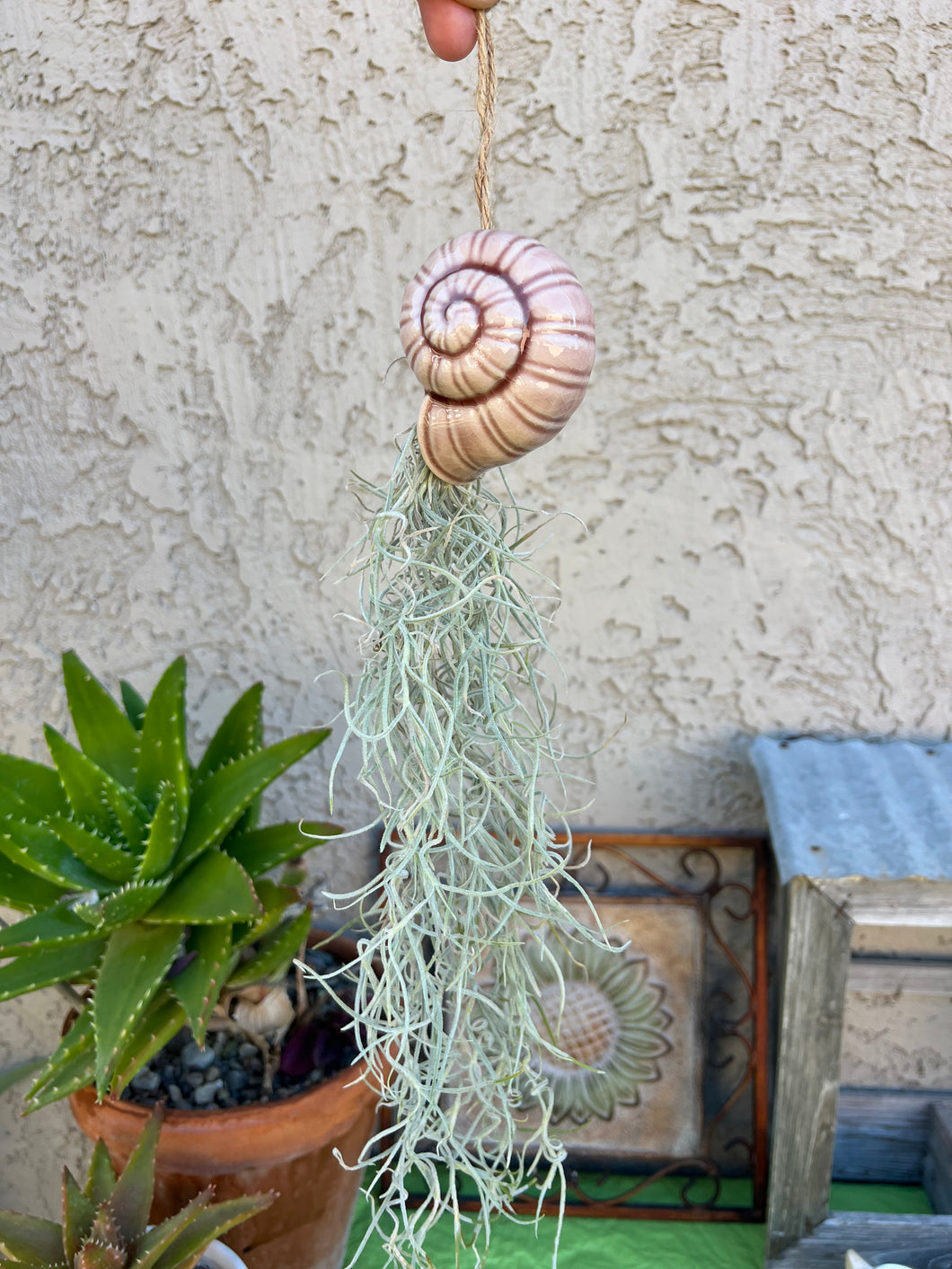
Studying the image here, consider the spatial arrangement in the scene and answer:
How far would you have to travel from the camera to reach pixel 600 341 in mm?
1197

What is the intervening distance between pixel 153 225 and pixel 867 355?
974 millimetres

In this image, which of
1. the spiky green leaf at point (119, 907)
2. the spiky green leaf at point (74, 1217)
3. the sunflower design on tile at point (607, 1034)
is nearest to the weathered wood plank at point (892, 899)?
the sunflower design on tile at point (607, 1034)

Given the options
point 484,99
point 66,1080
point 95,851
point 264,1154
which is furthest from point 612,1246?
point 484,99

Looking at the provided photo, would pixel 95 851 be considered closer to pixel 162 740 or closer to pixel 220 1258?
pixel 162 740

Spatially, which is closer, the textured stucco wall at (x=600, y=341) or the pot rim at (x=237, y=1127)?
the pot rim at (x=237, y=1127)

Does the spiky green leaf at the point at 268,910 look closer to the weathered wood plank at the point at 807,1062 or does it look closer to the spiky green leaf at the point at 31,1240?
the spiky green leaf at the point at 31,1240

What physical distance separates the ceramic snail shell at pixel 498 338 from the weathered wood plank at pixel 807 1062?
2.17 feet

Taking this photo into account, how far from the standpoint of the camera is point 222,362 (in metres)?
1.25

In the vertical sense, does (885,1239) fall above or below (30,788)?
below

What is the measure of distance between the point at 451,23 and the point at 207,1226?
1.05 m

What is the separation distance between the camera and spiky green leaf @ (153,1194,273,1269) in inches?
33.4

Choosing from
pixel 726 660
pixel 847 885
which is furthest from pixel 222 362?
pixel 847 885

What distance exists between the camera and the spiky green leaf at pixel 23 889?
1.05 meters

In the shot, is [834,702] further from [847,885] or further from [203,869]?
[203,869]
